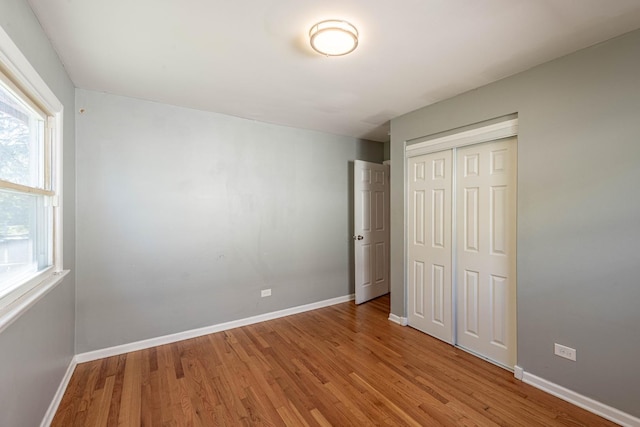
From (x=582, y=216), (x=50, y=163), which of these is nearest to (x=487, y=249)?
(x=582, y=216)

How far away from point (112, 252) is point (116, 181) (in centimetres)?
66

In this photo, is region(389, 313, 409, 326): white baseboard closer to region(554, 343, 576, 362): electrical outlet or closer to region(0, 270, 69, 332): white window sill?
region(554, 343, 576, 362): electrical outlet

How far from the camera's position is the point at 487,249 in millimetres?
2520

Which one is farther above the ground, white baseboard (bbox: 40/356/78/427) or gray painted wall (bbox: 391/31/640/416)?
gray painted wall (bbox: 391/31/640/416)

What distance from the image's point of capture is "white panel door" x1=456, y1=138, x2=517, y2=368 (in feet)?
7.75

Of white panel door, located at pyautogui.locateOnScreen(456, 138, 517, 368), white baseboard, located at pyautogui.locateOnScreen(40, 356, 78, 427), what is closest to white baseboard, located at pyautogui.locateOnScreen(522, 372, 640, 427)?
white panel door, located at pyautogui.locateOnScreen(456, 138, 517, 368)

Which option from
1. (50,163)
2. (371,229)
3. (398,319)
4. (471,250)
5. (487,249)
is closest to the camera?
(50,163)

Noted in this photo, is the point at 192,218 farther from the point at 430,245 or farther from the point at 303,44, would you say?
the point at 430,245

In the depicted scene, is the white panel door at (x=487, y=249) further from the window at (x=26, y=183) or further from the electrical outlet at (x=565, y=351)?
the window at (x=26, y=183)

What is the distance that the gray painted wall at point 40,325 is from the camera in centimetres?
129

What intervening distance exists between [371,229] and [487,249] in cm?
176

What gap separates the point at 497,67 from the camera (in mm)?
2141

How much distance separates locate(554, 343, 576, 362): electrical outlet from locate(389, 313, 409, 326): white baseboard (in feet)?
4.67

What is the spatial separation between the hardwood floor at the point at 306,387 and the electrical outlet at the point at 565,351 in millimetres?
315
